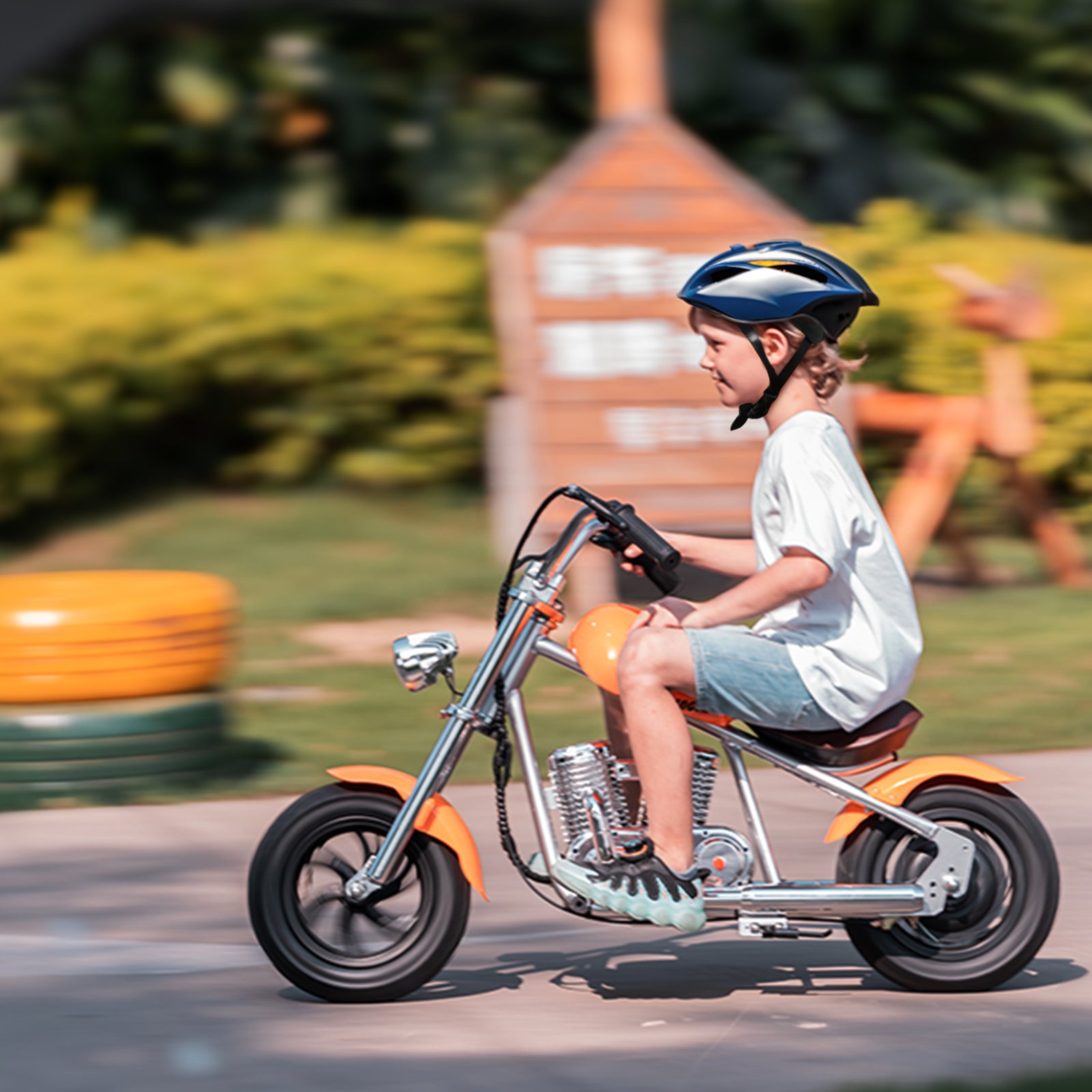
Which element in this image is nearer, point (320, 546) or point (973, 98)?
point (320, 546)

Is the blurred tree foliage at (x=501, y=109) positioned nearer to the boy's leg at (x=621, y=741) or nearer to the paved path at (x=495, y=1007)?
the paved path at (x=495, y=1007)

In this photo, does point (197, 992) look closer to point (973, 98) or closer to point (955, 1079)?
point (955, 1079)

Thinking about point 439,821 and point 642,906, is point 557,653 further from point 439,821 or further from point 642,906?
point 642,906

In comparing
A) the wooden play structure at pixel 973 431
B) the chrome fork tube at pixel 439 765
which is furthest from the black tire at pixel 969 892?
the wooden play structure at pixel 973 431

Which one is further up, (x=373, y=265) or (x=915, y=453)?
(x=373, y=265)

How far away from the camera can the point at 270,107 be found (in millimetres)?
14906

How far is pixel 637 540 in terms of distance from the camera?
4797 mm

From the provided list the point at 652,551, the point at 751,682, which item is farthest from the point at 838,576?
the point at 652,551

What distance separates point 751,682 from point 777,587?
26cm

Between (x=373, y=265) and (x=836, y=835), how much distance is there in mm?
8170

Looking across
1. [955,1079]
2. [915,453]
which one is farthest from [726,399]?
[915,453]

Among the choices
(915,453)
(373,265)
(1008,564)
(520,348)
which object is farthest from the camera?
(373,265)

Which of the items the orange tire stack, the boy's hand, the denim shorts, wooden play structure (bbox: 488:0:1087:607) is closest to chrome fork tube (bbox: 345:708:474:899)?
the boy's hand

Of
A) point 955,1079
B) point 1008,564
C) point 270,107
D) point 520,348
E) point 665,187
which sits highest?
point 270,107
